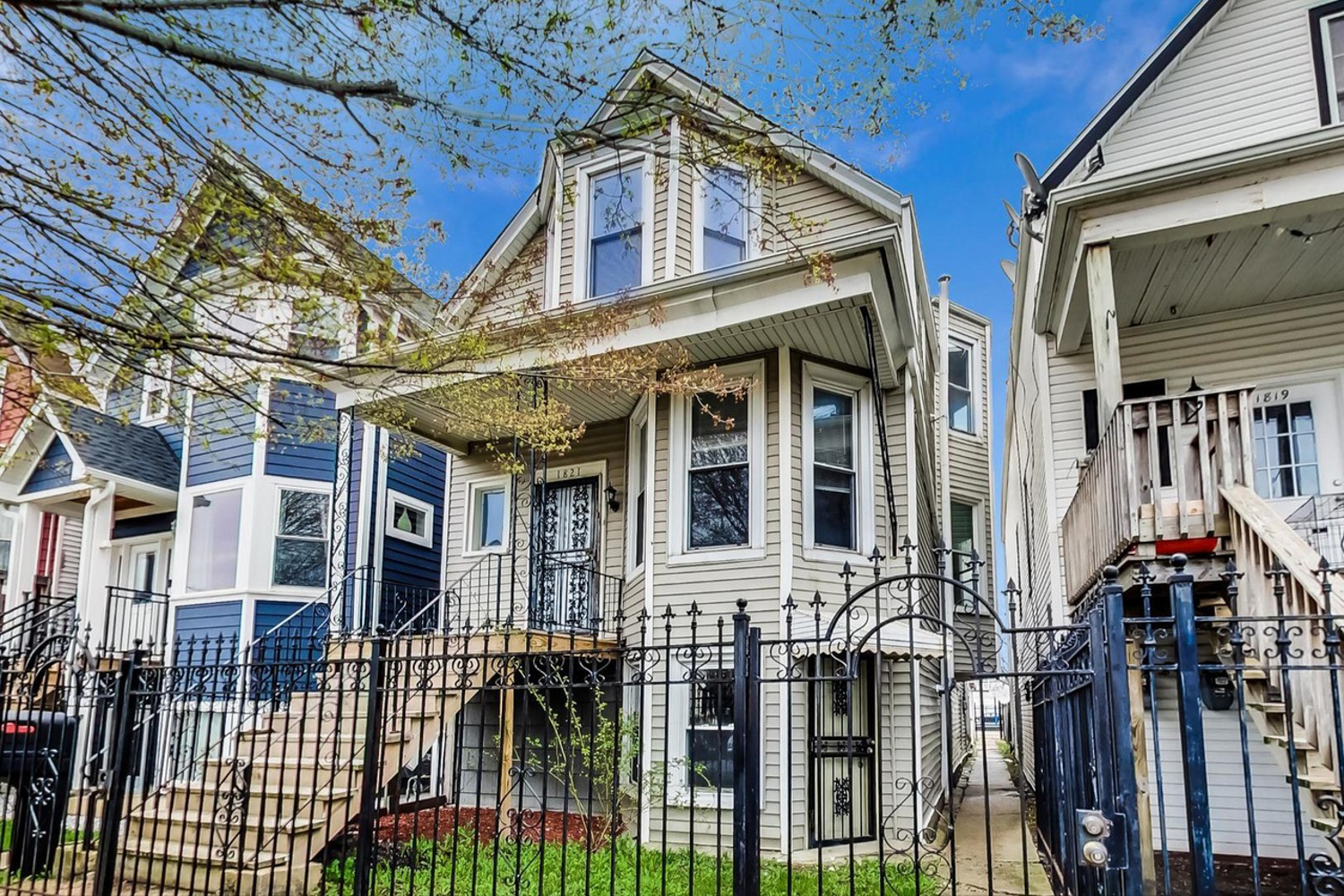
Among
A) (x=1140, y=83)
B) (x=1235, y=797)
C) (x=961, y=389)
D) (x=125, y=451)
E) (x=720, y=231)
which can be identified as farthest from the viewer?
(x=961, y=389)

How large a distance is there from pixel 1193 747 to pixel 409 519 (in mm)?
12110

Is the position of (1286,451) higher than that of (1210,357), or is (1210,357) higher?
(1210,357)

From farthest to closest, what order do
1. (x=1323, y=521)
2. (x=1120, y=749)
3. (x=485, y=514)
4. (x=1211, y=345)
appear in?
(x=485, y=514), (x=1211, y=345), (x=1323, y=521), (x=1120, y=749)

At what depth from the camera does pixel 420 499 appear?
14188 millimetres

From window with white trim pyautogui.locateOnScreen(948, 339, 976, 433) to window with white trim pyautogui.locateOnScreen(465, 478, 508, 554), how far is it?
33.0 ft

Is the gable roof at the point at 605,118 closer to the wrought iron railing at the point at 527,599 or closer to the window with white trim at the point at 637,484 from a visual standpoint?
the window with white trim at the point at 637,484

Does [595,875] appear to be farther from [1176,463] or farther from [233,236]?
[233,236]

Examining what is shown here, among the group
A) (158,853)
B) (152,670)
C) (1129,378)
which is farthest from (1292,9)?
(158,853)

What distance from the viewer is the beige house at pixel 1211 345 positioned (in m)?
6.09

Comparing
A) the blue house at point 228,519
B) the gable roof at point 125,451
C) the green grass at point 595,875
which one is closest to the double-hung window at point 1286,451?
the green grass at point 595,875

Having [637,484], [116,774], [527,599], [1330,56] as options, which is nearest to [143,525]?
[527,599]

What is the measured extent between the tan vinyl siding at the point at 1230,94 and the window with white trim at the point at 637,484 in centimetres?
532

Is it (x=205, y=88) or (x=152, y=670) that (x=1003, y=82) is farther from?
(x=152, y=670)

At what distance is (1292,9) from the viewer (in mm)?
8977
